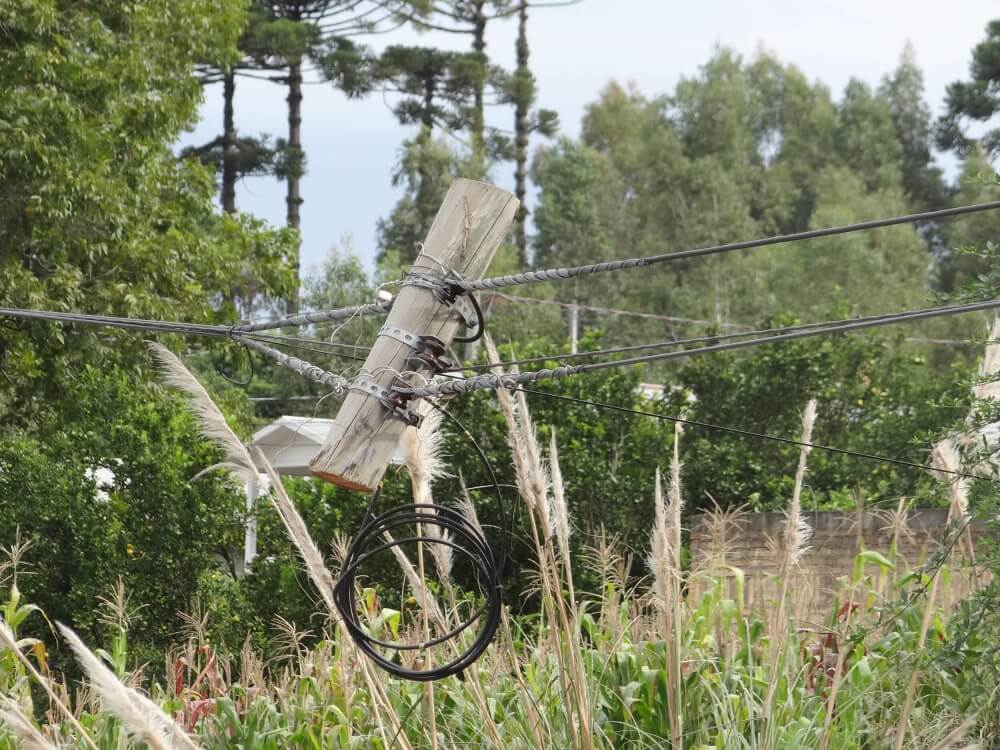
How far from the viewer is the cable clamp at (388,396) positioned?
11.7 ft

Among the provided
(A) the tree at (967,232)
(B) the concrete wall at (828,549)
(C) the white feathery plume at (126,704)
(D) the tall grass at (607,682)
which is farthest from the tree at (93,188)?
(A) the tree at (967,232)

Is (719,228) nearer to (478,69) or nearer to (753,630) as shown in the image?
(478,69)

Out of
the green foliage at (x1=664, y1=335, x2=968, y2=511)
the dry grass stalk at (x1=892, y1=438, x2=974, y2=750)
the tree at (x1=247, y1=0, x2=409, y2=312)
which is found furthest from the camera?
the tree at (x1=247, y1=0, x2=409, y2=312)

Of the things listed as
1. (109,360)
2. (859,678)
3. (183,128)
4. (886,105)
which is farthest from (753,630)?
(886,105)

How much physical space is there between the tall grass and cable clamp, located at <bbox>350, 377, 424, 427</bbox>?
1.91 ft

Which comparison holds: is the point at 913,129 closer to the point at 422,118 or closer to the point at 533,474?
the point at 422,118

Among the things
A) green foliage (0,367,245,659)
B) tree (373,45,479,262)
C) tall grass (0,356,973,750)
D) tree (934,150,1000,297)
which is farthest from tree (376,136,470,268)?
tall grass (0,356,973,750)

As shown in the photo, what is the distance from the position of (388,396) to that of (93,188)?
341 inches

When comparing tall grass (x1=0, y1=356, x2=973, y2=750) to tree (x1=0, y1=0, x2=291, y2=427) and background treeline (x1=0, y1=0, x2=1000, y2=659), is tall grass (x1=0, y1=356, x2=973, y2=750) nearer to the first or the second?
background treeline (x1=0, y1=0, x2=1000, y2=659)

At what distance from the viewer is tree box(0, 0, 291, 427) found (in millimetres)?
11281

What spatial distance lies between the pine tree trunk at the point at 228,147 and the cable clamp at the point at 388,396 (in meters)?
25.8

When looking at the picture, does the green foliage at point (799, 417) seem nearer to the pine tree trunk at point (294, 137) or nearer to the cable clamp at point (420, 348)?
the cable clamp at point (420, 348)

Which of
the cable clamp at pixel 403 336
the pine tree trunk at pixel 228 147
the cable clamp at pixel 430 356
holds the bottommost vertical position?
the cable clamp at pixel 430 356

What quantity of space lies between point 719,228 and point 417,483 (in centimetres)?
3462
